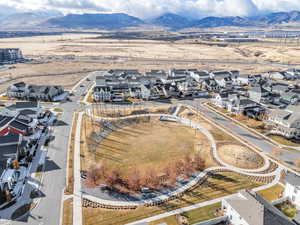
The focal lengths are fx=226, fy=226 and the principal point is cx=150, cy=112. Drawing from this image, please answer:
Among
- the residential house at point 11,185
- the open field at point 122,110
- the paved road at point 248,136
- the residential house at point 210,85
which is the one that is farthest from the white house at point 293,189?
the residential house at point 210,85

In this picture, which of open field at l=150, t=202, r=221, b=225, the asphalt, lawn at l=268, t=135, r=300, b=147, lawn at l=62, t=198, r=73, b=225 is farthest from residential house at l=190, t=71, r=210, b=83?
lawn at l=62, t=198, r=73, b=225

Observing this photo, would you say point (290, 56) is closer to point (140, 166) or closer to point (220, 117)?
point (220, 117)

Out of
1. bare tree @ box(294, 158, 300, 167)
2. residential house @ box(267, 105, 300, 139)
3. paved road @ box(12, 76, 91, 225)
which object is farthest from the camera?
residential house @ box(267, 105, 300, 139)

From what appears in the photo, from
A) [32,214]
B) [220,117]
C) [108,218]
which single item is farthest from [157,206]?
[220,117]

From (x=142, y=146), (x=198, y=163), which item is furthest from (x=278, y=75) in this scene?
(x=142, y=146)

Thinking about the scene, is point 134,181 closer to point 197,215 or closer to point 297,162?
point 197,215

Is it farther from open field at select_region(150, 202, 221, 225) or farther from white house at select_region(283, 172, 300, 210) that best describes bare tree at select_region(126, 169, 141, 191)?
white house at select_region(283, 172, 300, 210)
